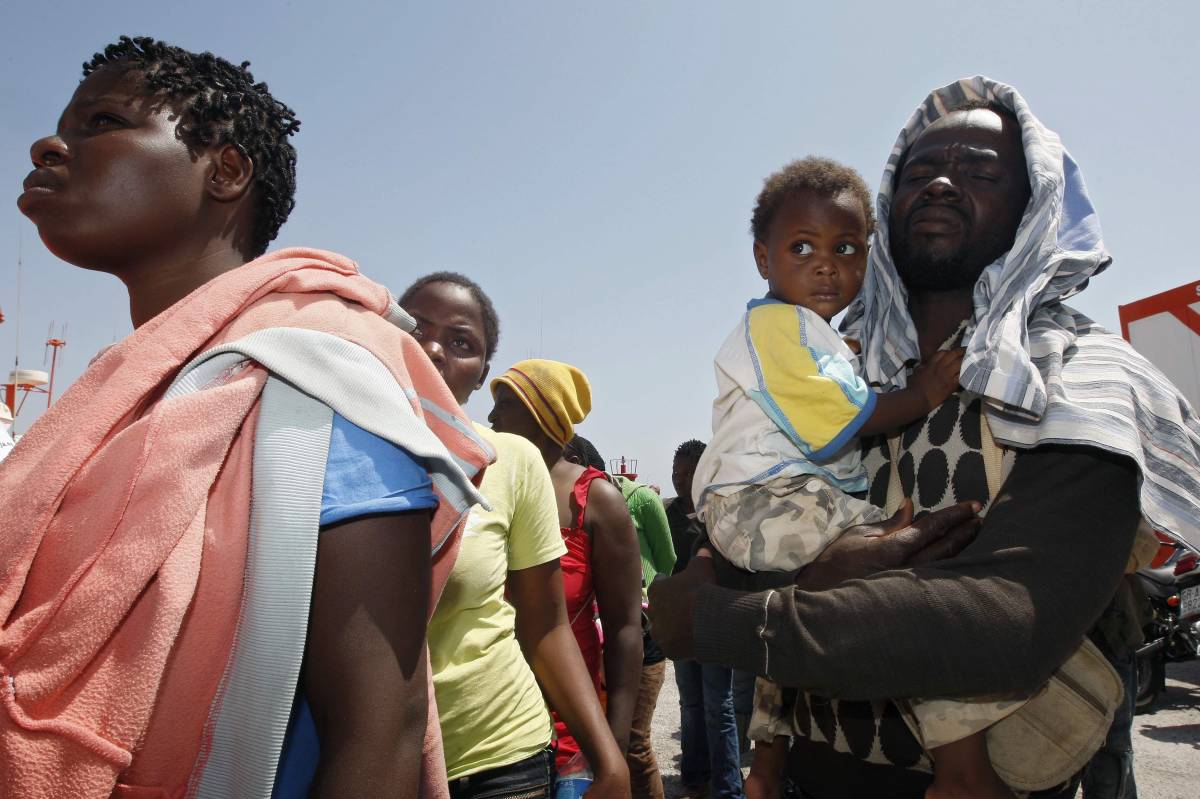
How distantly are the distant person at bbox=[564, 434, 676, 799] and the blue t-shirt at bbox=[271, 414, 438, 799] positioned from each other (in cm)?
308

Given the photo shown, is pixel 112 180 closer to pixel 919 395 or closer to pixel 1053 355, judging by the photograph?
pixel 919 395

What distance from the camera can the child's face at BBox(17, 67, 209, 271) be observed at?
1.23m

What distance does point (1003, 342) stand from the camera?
169 cm

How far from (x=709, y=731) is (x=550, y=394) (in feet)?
10.0

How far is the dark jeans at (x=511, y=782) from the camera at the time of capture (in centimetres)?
209

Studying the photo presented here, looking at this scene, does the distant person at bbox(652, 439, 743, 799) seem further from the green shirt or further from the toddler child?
the toddler child

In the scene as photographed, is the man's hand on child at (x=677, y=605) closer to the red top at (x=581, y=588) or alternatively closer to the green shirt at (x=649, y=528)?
the red top at (x=581, y=588)

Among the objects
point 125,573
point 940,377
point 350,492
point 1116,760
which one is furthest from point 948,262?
point 125,573

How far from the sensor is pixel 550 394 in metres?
3.56

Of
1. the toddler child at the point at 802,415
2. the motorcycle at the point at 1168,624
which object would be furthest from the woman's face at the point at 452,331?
the motorcycle at the point at 1168,624

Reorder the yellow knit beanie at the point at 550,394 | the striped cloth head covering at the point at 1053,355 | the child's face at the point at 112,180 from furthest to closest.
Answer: the yellow knit beanie at the point at 550,394
the striped cloth head covering at the point at 1053,355
the child's face at the point at 112,180

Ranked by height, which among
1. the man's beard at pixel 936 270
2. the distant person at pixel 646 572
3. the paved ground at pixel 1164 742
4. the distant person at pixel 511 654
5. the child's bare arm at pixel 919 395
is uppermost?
the man's beard at pixel 936 270

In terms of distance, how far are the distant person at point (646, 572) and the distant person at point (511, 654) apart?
165 cm

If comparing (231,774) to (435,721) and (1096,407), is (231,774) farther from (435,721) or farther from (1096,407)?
(1096,407)
